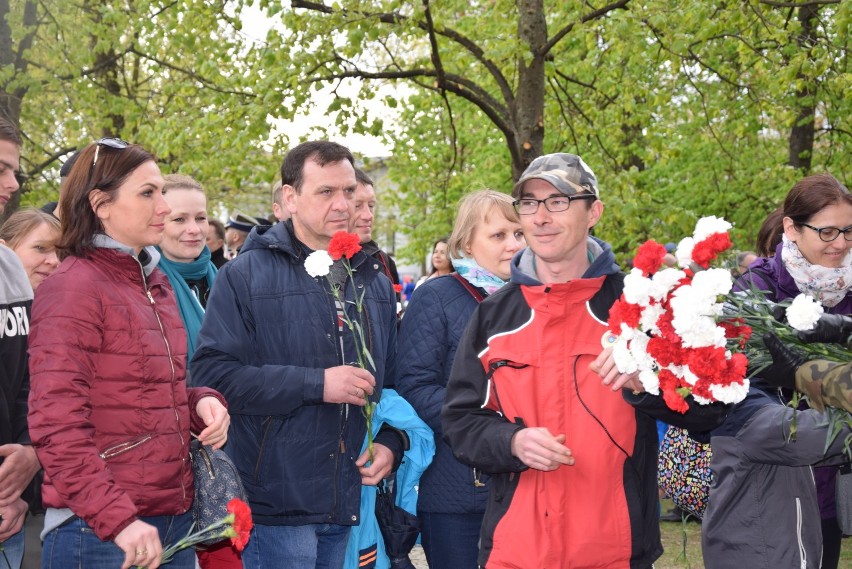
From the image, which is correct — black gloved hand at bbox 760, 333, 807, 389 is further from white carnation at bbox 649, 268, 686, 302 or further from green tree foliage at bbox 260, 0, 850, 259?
green tree foliage at bbox 260, 0, 850, 259

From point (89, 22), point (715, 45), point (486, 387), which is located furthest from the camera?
point (89, 22)

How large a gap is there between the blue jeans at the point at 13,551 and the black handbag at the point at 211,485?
2.54ft

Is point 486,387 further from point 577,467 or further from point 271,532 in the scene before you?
point 271,532

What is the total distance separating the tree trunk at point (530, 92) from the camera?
10156mm

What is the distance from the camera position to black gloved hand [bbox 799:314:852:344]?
9.77ft

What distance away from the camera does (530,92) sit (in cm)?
1026

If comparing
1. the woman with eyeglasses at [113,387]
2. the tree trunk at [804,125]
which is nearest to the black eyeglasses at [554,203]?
the woman with eyeglasses at [113,387]

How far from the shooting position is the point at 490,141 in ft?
68.9

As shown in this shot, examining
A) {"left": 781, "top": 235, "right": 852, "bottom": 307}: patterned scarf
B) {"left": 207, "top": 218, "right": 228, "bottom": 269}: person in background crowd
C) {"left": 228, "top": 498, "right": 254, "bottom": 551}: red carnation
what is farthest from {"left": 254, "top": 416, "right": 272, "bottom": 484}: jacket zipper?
{"left": 207, "top": 218, "right": 228, "bottom": 269}: person in background crowd

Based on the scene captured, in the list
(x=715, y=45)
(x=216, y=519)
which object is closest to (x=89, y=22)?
(x=715, y=45)

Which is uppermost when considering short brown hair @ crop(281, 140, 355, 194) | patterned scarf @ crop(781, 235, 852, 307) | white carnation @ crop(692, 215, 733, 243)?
short brown hair @ crop(281, 140, 355, 194)

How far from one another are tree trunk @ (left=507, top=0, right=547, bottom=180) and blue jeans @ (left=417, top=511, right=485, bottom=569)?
21.8ft

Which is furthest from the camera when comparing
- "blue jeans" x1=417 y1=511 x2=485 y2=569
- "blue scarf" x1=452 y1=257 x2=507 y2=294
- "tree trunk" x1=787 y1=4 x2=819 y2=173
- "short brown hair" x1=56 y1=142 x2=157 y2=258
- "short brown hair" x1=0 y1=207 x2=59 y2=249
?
"tree trunk" x1=787 y1=4 x2=819 y2=173

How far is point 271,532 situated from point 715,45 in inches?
414
